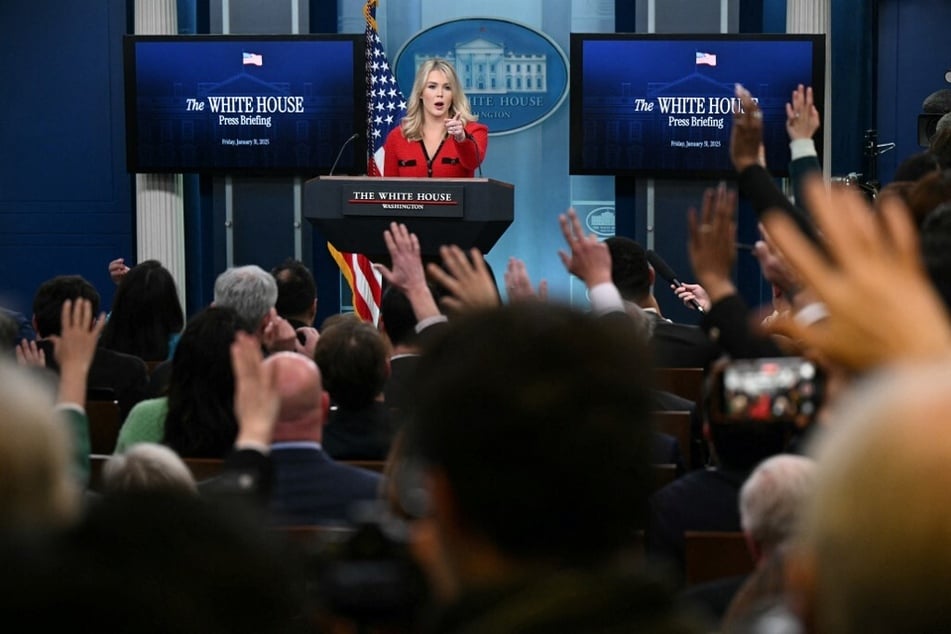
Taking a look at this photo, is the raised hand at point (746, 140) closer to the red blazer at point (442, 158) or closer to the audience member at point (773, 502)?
the audience member at point (773, 502)

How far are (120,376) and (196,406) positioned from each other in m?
1.03

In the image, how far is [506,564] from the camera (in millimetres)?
1011

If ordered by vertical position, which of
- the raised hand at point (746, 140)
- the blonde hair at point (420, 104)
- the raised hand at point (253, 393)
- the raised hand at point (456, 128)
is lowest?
the raised hand at point (253, 393)

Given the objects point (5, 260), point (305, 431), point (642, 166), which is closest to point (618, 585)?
point (305, 431)

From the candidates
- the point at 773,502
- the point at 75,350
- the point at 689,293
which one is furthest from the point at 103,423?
the point at 689,293

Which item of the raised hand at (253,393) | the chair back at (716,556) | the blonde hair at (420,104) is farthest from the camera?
the blonde hair at (420,104)

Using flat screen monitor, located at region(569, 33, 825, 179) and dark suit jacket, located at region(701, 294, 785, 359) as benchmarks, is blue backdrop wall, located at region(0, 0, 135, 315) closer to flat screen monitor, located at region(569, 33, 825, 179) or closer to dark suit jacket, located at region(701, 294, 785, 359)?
flat screen monitor, located at region(569, 33, 825, 179)

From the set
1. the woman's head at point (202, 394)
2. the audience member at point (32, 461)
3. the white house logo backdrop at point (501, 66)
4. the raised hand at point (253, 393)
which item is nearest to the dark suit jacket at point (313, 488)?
the woman's head at point (202, 394)

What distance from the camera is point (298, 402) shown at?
281cm

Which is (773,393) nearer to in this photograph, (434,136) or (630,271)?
(630,271)

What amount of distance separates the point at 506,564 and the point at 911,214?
1.99 meters

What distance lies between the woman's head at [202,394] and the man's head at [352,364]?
244 mm

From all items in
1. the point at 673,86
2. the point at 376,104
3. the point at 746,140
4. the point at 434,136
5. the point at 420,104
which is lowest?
the point at 746,140

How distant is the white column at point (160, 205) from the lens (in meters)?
9.20
